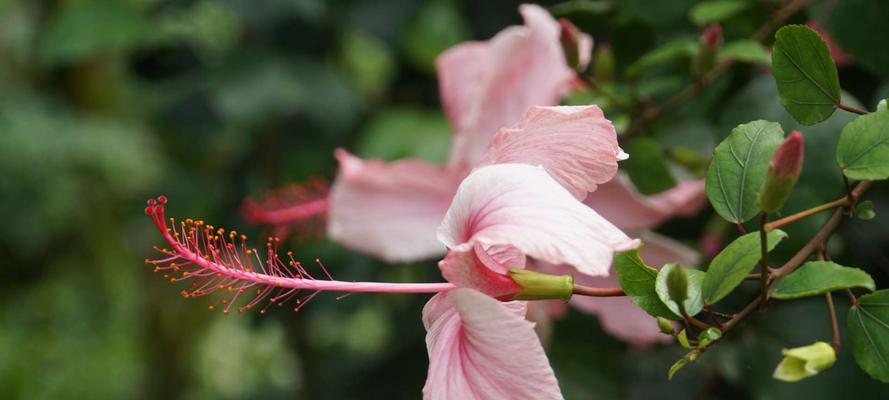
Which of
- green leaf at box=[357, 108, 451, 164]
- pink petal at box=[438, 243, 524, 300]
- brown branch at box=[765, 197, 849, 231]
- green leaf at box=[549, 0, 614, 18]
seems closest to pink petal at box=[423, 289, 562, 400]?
pink petal at box=[438, 243, 524, 300]

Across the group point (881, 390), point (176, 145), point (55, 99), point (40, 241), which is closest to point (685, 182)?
point (881, 390)

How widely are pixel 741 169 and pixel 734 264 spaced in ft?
0.17

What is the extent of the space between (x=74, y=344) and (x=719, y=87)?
2847 millimetres

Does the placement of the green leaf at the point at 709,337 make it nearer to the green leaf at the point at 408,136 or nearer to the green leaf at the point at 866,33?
the green leaf at the point at 866,33

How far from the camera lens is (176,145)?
219 cm

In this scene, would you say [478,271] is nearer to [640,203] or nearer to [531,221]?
[531,221]

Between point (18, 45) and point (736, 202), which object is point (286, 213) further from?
point (18, 45)

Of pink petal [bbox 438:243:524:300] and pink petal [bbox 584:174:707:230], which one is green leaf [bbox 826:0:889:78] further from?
pink petal [bbox 438:243:524:300]

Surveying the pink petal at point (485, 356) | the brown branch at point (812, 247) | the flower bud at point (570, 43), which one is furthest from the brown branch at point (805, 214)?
the flower bud at point (570, 43)

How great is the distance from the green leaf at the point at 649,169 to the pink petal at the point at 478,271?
18 centimetres

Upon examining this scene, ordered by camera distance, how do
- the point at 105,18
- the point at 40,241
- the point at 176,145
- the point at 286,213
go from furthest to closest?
the point at 40,241
the point at 176,145
the point at 105,18
the point at 286,213

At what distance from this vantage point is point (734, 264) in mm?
421

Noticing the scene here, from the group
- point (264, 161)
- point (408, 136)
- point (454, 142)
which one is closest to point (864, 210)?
point (454, 142)

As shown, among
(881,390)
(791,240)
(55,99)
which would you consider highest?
(55,99)
